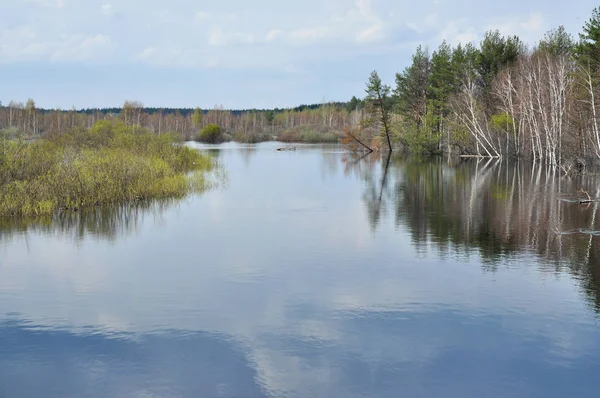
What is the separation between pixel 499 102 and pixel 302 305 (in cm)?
6015

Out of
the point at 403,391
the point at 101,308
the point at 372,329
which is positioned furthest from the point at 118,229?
the point at 403,391

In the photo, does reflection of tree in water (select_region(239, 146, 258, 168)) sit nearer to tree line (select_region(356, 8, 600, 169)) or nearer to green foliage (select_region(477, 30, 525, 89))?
tree line (select_region(356, 8, 600, 169))

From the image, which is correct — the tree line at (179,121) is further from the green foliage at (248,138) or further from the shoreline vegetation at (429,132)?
the shoreline vegetation at (429,132)

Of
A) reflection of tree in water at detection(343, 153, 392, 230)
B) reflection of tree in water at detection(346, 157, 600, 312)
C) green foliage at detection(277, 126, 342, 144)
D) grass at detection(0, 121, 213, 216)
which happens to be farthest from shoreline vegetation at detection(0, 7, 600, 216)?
green foliage at detection(277, 126, 342, 144)

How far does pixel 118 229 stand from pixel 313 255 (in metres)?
7.94

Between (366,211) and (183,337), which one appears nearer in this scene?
(183,337)

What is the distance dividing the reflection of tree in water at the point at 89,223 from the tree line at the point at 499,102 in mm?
28734

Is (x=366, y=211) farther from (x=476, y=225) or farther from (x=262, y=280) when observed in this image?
(x=262, y=280)

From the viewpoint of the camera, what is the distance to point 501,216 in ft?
82.0

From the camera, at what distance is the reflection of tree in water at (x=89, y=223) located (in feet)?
71.1

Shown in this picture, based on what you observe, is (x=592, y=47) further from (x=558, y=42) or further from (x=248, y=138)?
(x=248, y=138)

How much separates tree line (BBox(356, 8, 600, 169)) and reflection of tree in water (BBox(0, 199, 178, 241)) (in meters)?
28.7

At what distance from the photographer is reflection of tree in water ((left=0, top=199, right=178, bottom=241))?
21.7 meters

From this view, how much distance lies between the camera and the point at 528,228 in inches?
864
